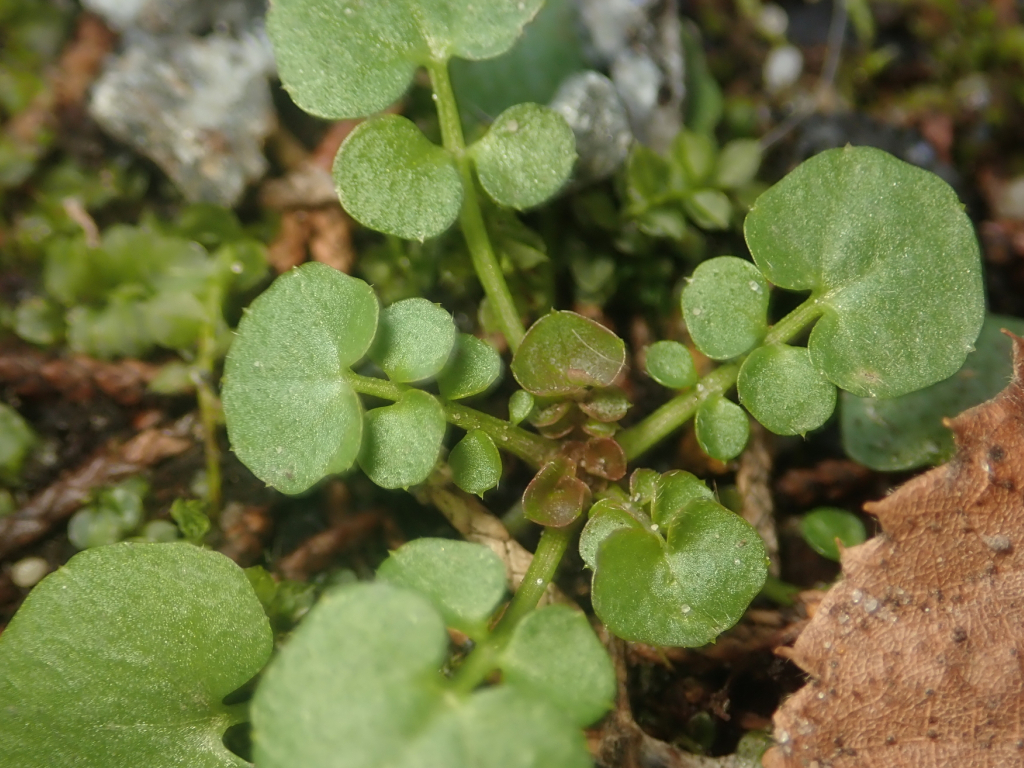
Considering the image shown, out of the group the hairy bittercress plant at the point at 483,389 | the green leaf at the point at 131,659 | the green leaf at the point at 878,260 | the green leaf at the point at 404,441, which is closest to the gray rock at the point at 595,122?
the hairy bittercress plant at the point at 483,389

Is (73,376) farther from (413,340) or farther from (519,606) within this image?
(519,606)

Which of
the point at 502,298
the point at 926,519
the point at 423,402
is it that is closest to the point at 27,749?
the point at 423,402

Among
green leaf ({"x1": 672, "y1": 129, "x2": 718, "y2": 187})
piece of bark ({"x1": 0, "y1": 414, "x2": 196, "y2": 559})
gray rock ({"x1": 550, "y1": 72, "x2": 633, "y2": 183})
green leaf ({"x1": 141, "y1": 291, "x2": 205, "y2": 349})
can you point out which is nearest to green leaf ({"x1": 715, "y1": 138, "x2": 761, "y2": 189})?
green leaf ({"x1": 672, "y1": 129, "x2": 718, "y2": 187})

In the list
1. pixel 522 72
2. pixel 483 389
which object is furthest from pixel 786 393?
pixel 522 72

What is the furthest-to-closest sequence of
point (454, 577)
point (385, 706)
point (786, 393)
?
point (786, 393) < point (454, 577) < point (385, 706)

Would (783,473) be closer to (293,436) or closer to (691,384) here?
(691,384)

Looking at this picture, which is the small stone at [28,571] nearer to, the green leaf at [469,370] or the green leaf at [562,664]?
the green leaf at [469,370]
